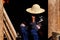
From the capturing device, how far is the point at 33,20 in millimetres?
8648

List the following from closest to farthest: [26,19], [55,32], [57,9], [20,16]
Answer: [55,32] < [57,9] < [26,19] < [20,16]

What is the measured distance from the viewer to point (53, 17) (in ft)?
28.7

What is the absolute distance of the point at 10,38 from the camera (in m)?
8.95

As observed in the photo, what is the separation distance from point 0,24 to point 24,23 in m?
1.06

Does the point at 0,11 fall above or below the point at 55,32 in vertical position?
above

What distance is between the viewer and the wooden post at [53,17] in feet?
28.7

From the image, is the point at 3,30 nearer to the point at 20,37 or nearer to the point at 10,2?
the point at 20,37

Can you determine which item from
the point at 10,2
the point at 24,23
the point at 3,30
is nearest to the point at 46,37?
the point at 24,23

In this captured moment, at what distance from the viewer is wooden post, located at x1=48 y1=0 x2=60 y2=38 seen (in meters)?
8.73

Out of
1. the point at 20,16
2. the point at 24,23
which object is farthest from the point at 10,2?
the point at 24,23

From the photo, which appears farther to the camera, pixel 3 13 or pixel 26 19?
pixel 26 19

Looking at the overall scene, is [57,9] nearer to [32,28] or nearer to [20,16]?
[32,28]

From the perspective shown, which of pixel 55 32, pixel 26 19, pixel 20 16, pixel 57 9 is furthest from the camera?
pixel 20 16

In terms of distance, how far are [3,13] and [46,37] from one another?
1580mm
